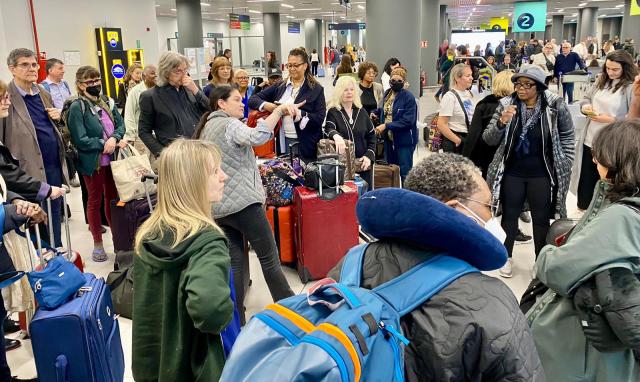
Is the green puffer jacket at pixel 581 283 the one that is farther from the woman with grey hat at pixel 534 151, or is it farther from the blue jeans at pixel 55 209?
the blue jeans at pixel 55 209

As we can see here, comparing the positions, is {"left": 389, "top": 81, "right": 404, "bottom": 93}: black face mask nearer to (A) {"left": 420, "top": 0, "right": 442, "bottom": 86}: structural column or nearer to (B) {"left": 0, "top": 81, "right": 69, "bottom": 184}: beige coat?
(B) {"left": 0, "top": 81, "right": 69, "bottom": 184}: beige coat

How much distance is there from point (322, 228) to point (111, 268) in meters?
1.87

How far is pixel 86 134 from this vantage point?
4434 millimetres

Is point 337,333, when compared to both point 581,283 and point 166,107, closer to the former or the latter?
point 581,283

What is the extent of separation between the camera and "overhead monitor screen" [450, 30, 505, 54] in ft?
72.4

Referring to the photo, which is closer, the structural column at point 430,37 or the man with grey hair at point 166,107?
the man with grey hair at point 166,107

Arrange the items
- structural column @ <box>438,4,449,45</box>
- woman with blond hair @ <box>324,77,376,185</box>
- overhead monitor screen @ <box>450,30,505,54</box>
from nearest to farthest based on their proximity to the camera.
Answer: woman with blond hair @ <box>324,77,376,185</box>
overhead monitor screen @ <box>450,30,505,54</box>
structural column @ <box>438,4,449,45</box>

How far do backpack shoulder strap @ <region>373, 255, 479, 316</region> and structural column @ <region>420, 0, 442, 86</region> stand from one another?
62.9ft

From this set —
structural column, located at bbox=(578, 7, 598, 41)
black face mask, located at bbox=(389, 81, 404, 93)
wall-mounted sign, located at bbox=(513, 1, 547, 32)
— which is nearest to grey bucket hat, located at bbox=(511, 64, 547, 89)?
black face mask, located at bbox=(389, 81, 404, 93)

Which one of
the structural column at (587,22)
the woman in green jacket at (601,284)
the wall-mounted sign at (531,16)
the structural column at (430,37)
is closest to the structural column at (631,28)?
the wall-mounted sign at (531,16)

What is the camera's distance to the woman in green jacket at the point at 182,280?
63.7 inches

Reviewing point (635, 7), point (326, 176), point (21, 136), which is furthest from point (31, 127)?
point (635, 7)

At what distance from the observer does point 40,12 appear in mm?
9727

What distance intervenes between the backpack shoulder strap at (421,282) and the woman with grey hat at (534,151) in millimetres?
2834
